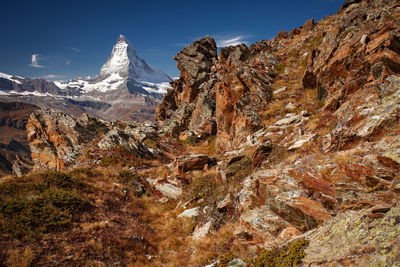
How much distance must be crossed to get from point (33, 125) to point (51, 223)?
32898mm

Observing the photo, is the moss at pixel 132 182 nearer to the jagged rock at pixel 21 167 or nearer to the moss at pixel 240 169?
the moss at pixel 240 169

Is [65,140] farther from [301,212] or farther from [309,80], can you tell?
[309,80]

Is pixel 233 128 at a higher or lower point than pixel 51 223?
higher

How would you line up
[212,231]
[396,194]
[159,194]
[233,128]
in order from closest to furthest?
[396,194] → [212,231] → [159,194] → [233,128]

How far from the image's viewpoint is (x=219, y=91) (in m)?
32.3

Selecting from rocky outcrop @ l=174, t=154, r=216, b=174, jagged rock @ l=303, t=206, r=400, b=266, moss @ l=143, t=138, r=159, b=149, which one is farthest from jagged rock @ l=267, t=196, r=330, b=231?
moss @ l=143, t=138, r=159, b=149

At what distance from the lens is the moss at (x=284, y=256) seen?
591 centimetres

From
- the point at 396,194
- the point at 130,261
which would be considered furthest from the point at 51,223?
the point at 396,194

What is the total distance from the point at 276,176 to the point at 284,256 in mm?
4423

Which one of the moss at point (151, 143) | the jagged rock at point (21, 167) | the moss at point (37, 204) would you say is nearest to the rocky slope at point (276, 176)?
the moss at point (37, 204)

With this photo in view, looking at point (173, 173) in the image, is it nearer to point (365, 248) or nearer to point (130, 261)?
point (130, 261)

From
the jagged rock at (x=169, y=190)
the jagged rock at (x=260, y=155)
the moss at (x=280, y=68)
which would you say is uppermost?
the moss at (x=280, y=68)

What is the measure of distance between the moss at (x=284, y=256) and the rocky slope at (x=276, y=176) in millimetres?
48

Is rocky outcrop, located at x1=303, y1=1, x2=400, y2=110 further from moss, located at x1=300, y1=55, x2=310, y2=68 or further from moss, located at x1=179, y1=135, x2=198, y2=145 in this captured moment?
moss, located at x1=179, y1=135, x2=198, y2=145
